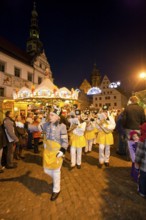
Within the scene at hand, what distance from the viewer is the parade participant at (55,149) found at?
3.42 meters

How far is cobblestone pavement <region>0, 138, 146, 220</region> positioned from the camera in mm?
2914

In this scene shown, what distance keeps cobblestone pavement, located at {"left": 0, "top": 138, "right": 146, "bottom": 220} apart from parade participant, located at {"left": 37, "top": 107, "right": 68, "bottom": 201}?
0.45m

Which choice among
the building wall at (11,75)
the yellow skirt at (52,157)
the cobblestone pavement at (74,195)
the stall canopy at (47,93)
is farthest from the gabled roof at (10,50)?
the yellow skirt at (52,157)

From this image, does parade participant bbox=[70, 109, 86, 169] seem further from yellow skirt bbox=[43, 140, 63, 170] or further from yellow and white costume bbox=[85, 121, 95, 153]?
yellow and white costume bbox=[85, 121, 95, 153]

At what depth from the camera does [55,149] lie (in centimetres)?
347

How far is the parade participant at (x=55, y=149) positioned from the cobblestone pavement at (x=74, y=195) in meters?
0.45

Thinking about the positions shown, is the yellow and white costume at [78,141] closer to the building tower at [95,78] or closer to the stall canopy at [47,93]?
the stall canopy at [47,93]

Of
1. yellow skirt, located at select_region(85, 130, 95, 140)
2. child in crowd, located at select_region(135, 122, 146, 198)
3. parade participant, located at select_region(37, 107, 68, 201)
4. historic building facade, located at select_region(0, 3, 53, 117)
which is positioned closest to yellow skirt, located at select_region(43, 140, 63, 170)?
parade participant, located at select_region(37, 107, 68, 201)

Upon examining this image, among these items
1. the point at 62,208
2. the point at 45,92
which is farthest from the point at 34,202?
the point at 45,92

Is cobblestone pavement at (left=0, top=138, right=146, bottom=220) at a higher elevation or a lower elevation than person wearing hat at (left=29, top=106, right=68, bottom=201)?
lower

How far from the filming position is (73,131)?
17.8 feet

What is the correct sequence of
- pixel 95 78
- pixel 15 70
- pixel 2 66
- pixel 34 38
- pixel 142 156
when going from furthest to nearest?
pixel 95 78 → pixel 34 38 → pixel 15 70 → pixel 2 66 → pixel 142 156

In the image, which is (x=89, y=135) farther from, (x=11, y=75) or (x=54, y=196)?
(x=11, y=75)

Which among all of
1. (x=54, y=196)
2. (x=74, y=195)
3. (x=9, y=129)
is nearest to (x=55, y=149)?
(x=54, y=196)
